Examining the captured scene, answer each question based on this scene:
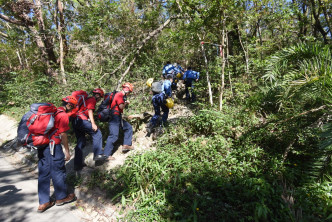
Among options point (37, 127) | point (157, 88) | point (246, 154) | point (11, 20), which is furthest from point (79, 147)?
point (11, 20)

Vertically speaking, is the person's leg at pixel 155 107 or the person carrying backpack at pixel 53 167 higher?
the person's leg at pixel 155 107

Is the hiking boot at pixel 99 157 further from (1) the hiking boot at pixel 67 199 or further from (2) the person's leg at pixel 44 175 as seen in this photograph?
(2) the person's leg at pixel 44 175

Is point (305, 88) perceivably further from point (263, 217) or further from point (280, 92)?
point (263, 217)

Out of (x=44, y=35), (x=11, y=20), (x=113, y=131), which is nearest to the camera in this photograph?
(x=113, y=131)

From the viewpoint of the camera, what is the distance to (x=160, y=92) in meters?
4.85

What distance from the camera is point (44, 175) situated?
10.4 ft

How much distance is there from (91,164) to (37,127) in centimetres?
173

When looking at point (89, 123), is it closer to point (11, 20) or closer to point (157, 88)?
→ point (157, 88)

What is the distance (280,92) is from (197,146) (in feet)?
6.61

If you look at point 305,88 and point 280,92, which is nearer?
point 305,88

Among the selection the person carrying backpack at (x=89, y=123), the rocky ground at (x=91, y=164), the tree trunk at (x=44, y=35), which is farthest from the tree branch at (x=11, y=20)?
the person carrying backpack at (x=89, y=123)

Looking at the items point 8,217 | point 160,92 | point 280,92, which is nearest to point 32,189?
point 8,217

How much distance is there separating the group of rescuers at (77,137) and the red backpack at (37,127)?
0.15 meters

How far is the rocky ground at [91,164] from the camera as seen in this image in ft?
10.1
